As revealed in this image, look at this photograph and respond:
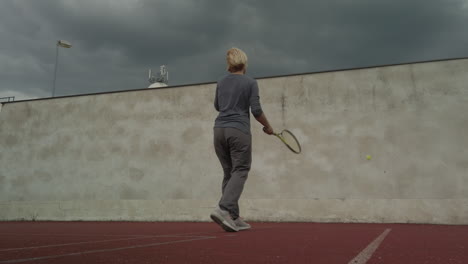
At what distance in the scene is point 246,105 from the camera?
367 centimetres

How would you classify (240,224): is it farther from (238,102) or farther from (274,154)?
(274,154)

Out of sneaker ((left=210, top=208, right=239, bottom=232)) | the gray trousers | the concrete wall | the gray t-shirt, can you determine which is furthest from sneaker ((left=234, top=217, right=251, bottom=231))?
the concrete wall

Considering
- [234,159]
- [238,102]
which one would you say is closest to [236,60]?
[238,102]

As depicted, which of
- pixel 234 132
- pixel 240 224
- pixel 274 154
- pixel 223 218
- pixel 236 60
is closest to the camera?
pixel 223 218

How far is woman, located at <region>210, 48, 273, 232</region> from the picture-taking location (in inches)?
131

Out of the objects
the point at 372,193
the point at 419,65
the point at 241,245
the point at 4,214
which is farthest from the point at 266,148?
the point at 4,214

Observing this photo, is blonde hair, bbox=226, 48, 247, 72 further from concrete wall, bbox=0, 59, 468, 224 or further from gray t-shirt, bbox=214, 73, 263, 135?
concrete wall, bbox=0, 59, 468, 224

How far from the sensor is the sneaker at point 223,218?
3215mm

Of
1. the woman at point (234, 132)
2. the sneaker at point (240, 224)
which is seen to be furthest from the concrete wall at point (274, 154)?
the woman at point (234, 132)

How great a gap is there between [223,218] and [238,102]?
1195 millimetres

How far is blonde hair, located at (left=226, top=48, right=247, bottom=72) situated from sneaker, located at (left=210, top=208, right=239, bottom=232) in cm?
156

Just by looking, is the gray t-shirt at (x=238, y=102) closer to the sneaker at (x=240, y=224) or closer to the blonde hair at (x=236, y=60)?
the blonde hair at (x=236, y=60)

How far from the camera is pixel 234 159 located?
11.5ft

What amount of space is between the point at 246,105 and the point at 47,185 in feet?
21.0
